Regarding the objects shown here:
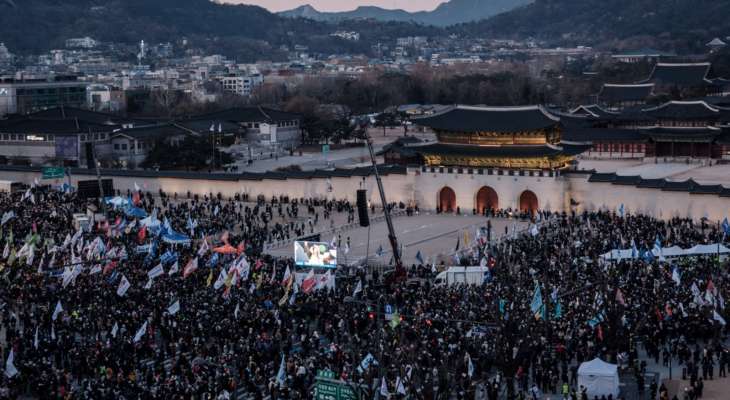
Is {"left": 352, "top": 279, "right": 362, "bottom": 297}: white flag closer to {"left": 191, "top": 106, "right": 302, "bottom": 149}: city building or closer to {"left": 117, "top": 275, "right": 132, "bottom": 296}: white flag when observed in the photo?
{"left": 117, "top": 275, "right": 132, "bottom": 296}: white flag

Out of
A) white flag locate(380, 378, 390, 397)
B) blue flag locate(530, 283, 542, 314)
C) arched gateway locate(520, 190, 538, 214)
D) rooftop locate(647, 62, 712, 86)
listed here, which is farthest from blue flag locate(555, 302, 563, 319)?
rooftop locate(647, 62, 712, 86)

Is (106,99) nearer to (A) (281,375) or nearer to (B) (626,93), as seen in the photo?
(B) (626,93)

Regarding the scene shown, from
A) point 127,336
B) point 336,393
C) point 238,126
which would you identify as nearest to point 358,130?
point 238,126

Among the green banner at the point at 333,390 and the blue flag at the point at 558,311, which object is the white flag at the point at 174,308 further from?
the blue flag at the point at 558,311

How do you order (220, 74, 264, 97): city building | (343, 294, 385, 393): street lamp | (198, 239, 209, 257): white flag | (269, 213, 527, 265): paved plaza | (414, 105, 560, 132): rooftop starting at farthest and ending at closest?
1. (220, 74, 264, 97): city building
2. (414, 105, 560, 132): rooftop
3. (269, 213, 527, 265): paved plaza
4. (198, 239, 209, 257): white flag
5. (343, 294, 385, 393): street lamp

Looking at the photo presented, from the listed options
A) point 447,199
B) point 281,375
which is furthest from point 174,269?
point 447,199

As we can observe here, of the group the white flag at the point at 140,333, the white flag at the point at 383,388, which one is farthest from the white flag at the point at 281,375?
the white flag at the point at 140,333
